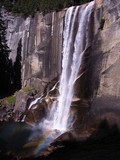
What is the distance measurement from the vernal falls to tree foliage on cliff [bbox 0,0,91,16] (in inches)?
233

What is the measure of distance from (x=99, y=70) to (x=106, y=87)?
1849 mm

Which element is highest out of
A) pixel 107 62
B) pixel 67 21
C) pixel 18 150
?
pixel 67 21

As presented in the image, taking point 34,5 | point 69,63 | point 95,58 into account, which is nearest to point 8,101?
point 69,63

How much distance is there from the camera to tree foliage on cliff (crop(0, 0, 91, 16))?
45688mm

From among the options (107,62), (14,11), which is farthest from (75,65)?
(14,11)

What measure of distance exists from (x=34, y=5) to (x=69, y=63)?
17590 mm

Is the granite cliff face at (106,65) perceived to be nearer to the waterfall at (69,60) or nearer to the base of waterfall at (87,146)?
the base of waterfall at (87,146)

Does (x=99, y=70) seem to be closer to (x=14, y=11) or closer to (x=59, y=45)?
(x=59, y=45)

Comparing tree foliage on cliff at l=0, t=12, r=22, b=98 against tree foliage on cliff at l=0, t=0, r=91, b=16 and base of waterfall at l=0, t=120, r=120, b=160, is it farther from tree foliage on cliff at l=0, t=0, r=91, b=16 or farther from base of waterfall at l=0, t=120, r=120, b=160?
base of waterfall at l=0, t=120, r=120, b=160

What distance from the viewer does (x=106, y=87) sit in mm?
32000

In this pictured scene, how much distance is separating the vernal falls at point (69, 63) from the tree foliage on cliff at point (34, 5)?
19.4 feet

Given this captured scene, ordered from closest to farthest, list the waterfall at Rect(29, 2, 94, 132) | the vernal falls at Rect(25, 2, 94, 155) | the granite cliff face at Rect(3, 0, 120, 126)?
the granite cliff face at Rect(3, 0, 120, 126) → the vernal falls at Rect(25, 2, 94, 155) → the waterfall at Rect(29, 2, 94, 132)

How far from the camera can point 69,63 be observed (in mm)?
38344

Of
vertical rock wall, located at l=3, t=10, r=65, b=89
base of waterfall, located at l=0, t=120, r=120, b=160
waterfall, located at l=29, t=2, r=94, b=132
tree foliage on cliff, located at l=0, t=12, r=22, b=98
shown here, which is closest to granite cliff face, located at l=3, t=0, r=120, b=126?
vertical rock wall, located at l=3, t=10, r=65, b=89
